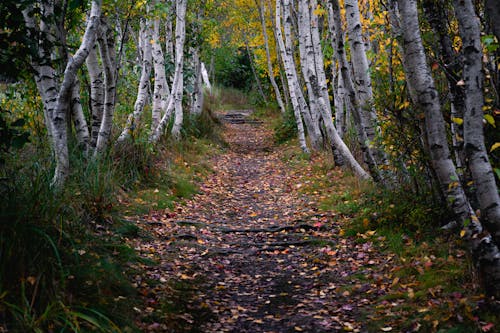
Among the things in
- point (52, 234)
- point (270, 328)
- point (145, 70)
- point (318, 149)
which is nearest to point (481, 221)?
point (270, 328)

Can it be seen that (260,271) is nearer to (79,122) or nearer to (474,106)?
(474,106)

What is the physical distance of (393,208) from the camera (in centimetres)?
655

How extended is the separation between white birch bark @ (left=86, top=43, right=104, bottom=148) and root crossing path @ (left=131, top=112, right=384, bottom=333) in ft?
6.69

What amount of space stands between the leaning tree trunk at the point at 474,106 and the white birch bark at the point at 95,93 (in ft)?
20.6

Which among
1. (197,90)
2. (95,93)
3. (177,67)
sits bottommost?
(95,93)

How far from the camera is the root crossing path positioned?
15.1ft

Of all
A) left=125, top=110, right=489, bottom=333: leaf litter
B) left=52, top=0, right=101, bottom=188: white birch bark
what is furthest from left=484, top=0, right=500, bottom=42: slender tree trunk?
left=52, top=0, right=101, bottom=188: white birch bark

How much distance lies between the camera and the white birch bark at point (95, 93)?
8.30 m

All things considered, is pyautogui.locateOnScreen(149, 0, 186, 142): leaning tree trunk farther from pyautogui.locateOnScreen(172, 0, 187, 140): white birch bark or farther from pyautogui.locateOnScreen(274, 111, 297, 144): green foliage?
pyautogui.locateOnScreen(274, 111, 297, 144): green foliage

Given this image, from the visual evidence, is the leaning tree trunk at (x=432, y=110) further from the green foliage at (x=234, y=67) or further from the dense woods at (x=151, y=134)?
the green foliage at (x=234, y=67)

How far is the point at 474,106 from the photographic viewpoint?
146 inches

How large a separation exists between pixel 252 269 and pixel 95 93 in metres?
4.44

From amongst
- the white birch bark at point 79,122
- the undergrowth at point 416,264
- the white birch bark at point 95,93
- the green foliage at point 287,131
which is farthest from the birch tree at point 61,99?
the green foliage at point 287,131

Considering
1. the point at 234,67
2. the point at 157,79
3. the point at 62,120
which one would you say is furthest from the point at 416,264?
the point at 234,67
